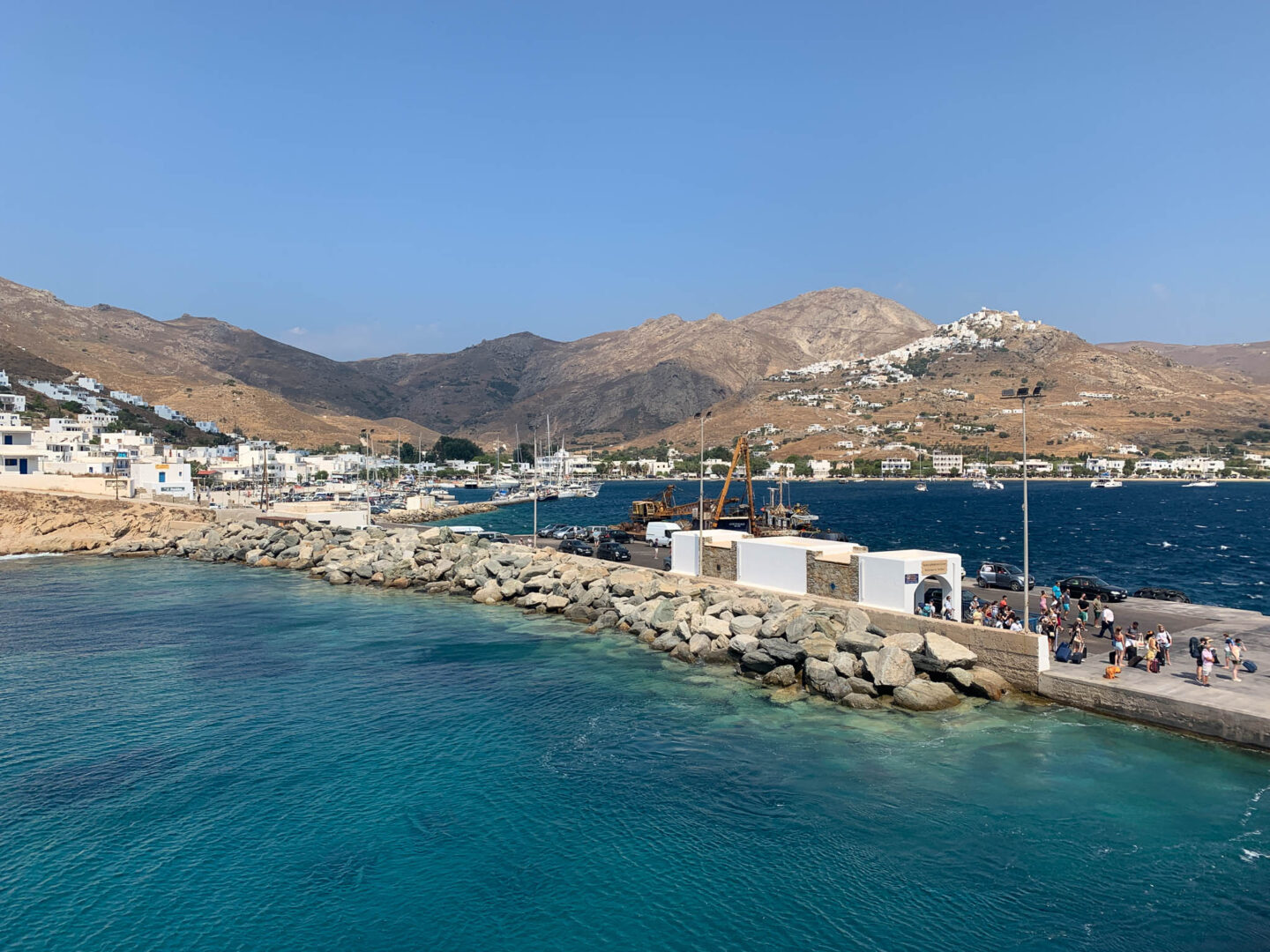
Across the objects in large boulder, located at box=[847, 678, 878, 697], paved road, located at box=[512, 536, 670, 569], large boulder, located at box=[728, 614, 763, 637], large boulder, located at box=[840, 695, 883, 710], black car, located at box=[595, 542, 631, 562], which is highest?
black car, located at box=[595, 542, 631, 562]

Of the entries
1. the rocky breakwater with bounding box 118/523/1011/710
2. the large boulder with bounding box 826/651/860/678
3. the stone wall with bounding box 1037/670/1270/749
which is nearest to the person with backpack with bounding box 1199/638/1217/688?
the stone wall with bounding box 1037/670/1270/749

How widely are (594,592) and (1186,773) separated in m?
26.3

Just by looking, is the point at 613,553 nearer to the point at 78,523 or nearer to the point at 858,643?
the point at 858,643

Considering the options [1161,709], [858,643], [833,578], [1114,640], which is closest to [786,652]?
[858,643]

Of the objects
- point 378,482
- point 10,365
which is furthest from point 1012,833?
point 10,365

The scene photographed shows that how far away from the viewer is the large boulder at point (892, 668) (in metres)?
25.0

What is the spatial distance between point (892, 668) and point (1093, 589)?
49.3 ft

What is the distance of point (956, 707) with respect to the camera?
958 inches

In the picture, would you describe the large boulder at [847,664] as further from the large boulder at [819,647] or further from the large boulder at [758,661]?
the large boulder at [758,661]

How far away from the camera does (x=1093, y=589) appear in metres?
34.4

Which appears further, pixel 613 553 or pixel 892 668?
pixel 613 553

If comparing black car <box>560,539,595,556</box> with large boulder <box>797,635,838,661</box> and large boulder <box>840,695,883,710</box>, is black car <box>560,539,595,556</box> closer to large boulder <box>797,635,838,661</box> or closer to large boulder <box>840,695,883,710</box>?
large boulder <box>797,635,838,661</box>

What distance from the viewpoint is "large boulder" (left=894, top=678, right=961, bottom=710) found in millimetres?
24234

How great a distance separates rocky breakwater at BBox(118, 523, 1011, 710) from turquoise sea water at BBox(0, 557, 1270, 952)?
128cm
